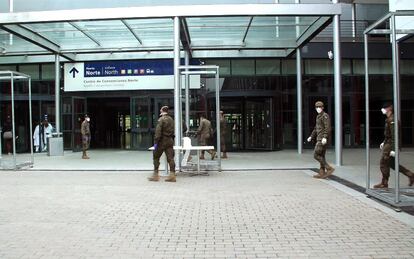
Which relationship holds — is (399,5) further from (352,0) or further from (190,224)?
(190,224)

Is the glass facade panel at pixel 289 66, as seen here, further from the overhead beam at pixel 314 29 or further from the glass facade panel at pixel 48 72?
the glass facade panel at pixel 48 72

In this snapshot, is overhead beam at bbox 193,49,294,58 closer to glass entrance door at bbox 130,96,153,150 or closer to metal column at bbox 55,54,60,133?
glass entrance door at bbox 130,96,153,150

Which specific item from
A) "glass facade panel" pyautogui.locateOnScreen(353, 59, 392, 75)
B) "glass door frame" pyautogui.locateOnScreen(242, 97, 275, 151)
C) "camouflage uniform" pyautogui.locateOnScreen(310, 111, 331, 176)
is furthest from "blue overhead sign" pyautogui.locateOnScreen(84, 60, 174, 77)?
"camouflage uniform" pyautogui.locateOnScreen(310, 111, 331, 176)

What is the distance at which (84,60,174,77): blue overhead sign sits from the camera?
21.5 m

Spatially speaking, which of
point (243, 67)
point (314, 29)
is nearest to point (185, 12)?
point (314, 29)

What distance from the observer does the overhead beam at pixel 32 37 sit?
48.5 ft

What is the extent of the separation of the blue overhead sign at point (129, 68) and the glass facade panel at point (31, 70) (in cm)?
248

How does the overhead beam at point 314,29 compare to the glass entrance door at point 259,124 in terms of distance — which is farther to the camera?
the glass entrance door at point 259,124

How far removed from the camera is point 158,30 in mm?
16922

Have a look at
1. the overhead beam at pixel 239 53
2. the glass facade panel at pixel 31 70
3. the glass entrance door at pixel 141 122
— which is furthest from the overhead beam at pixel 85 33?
the glass facade panel at pixel 31 70

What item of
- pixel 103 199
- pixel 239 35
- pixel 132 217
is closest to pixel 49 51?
pixel 239 35

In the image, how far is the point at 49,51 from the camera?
1931 centimetres

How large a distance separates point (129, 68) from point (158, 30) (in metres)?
5.06

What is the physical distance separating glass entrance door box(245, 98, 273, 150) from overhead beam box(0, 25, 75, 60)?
27.7 ft
